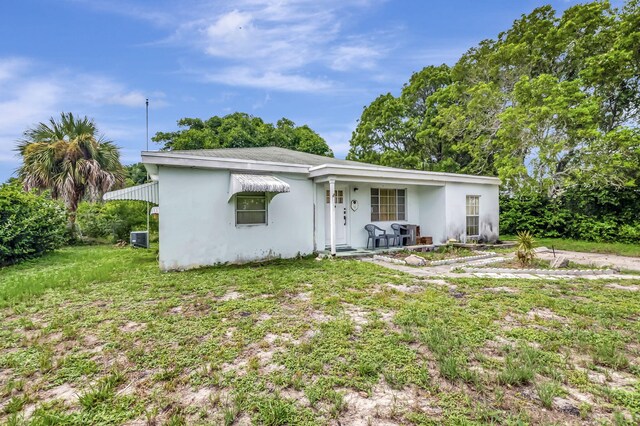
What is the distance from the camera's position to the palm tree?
14.0m

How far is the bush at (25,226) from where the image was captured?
31.8 feet

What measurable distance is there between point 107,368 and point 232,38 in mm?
12482

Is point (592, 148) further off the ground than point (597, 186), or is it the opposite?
point (592, 148)

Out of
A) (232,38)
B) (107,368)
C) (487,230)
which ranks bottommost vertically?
(107,368)

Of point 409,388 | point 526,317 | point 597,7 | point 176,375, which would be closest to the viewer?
point 409,388

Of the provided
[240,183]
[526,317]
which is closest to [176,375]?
[526,317]

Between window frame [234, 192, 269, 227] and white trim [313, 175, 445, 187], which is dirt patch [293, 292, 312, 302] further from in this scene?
white trim [313, 175, 445, 187]

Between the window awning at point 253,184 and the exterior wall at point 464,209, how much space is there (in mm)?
7033

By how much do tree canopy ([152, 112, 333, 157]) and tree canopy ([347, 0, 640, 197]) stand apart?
12034 mm

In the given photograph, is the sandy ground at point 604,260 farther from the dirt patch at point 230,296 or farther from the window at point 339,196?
the dirt patch at point 230,296

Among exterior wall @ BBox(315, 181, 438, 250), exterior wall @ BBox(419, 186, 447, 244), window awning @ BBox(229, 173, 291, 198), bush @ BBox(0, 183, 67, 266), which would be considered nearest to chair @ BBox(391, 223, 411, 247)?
exterior wall @ BBox(315, 181, 438, 250)

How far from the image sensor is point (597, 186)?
13.9 m

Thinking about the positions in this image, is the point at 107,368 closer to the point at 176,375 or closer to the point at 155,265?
the point at 176,375

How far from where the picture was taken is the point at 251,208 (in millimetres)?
9070
